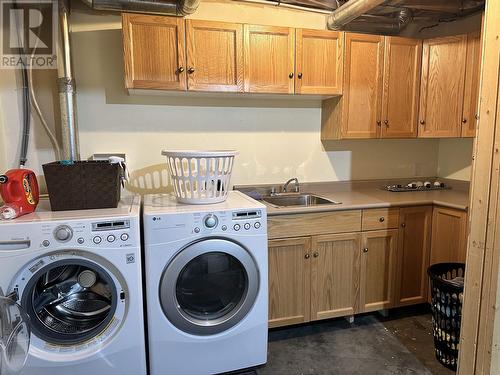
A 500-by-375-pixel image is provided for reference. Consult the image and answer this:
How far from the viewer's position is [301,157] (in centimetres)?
288

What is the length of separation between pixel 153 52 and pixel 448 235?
2352 mm

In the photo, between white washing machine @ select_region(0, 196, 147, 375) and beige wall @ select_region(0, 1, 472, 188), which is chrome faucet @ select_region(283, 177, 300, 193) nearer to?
beige wall @ select_region(0, 1, 472, 188)

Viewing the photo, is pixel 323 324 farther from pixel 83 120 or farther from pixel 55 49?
pixel 55 49

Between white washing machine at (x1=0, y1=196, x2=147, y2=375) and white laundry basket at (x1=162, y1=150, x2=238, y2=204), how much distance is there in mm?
321

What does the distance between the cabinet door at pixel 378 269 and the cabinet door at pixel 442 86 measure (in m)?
0.96

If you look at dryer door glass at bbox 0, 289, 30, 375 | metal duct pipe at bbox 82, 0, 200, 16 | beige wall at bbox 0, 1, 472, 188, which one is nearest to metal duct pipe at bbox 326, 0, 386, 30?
beige wall at bbox 0, 1, 472, 188

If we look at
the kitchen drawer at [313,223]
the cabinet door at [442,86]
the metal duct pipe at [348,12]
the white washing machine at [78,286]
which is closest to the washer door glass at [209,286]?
the white washing machine at [78,286]

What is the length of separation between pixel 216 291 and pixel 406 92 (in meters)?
2.09

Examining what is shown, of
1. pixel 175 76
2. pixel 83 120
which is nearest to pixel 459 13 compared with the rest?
pixel 175 76

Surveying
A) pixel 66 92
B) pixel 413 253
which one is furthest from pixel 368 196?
pixel 66 92

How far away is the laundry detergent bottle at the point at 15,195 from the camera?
1.68m

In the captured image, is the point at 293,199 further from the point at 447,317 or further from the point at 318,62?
the point at 447,317

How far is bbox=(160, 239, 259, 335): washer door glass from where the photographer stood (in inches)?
70.6

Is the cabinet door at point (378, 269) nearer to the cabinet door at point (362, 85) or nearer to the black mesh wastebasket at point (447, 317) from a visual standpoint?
the black mesh wastebasket at point (447, 317)
